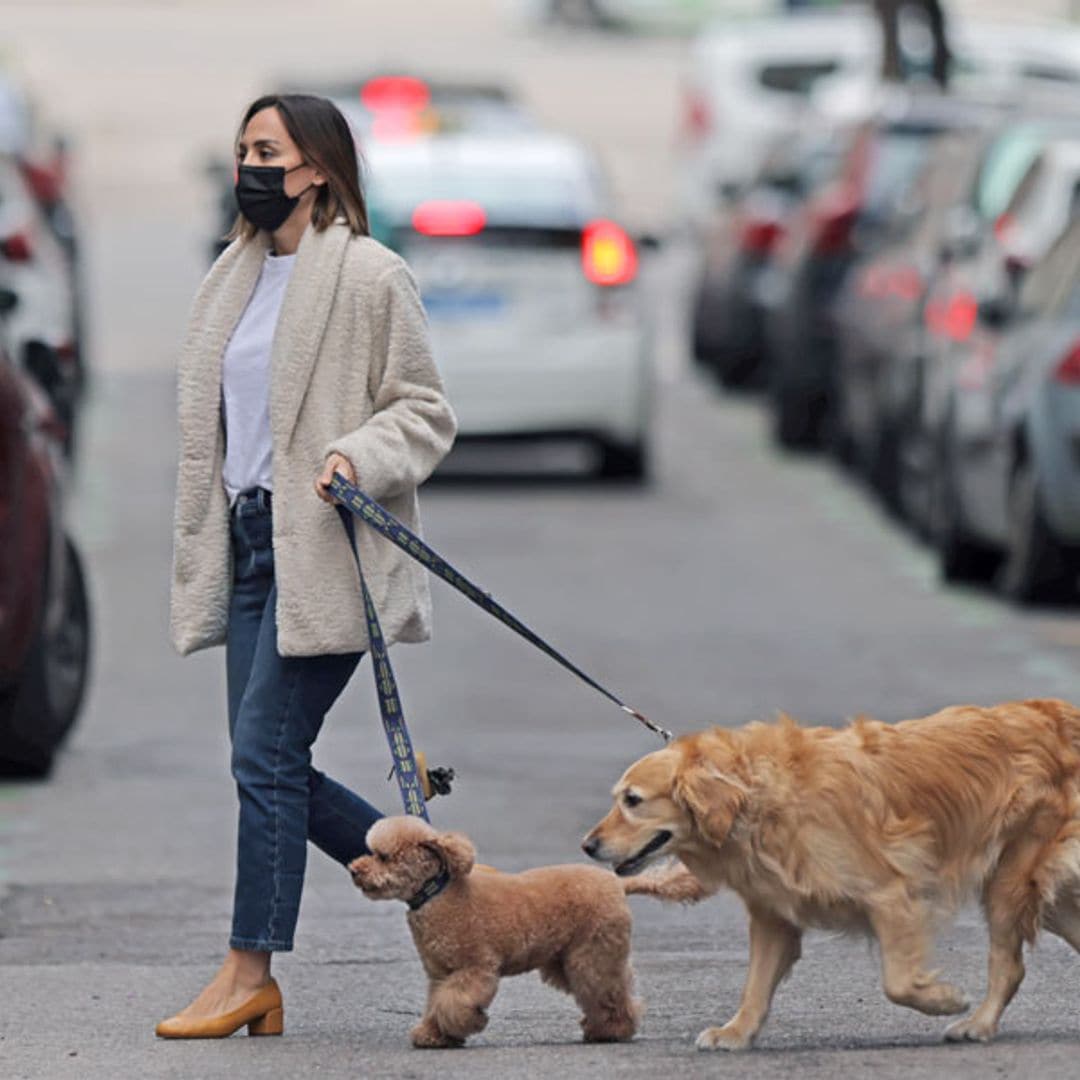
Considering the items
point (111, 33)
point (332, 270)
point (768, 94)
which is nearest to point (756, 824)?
point (332, 270)

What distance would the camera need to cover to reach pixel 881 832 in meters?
6.33

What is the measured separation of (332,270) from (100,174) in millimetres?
32826

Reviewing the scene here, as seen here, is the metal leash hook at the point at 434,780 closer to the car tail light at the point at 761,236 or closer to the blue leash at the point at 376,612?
the blue leash at the point at 376,612

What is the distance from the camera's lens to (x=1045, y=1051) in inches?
253

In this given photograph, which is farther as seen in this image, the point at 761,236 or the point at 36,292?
the point at 761,236

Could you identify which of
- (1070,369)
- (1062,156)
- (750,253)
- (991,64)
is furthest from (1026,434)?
(991,64)

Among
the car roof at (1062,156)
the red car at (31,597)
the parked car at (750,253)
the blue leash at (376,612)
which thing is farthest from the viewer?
the parked car at (750,253)

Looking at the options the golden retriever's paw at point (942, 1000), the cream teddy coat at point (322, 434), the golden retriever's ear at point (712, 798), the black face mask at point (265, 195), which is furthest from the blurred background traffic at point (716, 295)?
the golden retriever's paw at point (942, 1000)

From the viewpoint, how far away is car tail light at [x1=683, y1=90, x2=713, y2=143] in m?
31.1

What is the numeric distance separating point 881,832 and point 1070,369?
7.22m

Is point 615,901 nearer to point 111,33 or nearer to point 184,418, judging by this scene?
point 184,418

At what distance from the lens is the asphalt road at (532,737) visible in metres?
6.69

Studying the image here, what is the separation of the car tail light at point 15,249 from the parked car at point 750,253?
5548 millimetres

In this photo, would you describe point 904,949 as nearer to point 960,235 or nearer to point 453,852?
point 453,852
